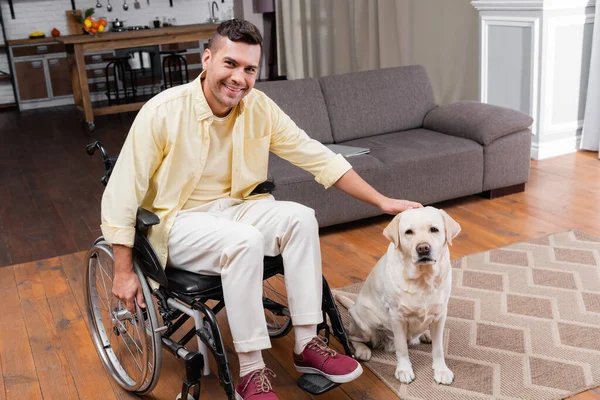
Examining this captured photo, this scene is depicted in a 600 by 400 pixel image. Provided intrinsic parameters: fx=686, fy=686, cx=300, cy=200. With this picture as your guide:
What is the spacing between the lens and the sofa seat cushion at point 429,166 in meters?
3.36

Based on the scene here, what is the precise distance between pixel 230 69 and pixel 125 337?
1.07 metres

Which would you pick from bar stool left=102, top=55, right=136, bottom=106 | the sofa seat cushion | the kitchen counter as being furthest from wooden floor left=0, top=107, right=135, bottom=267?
the sofa seat cushion

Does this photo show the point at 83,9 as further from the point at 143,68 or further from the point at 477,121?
the point at 477,121

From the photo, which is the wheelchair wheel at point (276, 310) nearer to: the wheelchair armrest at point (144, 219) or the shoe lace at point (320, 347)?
the shoe lace at point (320, 347)

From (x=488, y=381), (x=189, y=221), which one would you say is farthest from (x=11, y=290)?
(x=488, y=381)

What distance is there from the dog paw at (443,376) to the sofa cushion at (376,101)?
1852mm

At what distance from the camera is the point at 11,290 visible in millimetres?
2914

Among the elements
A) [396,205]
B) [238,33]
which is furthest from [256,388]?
[238,33]

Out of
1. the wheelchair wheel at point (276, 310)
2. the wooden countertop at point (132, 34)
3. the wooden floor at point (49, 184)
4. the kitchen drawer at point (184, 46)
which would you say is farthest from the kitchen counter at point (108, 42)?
the wheelchair wheel at point (276, 310)

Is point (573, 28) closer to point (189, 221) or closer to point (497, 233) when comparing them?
point (497, 233)

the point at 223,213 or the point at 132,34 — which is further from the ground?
the point at 132,34

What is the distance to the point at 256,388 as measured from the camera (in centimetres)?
178

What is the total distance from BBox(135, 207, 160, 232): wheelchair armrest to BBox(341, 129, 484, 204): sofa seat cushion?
5.51ft

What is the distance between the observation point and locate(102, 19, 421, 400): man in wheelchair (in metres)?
1.79
